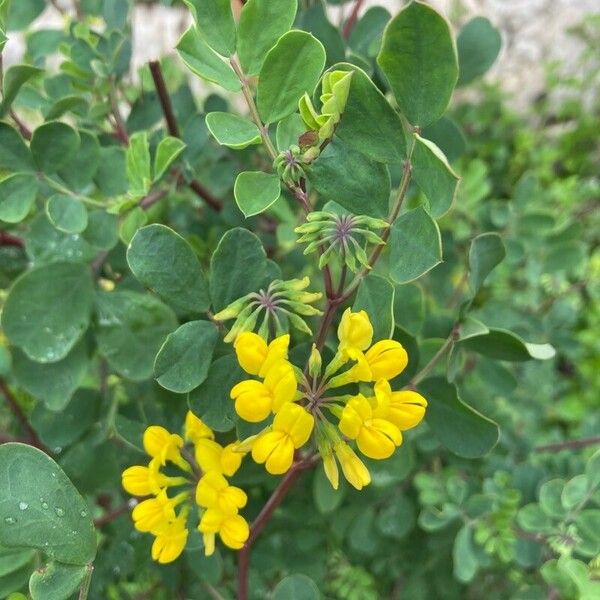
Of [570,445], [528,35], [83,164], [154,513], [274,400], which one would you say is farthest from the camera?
[528,35]

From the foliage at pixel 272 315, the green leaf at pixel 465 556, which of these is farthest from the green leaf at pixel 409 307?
the green leaf at pixel 465 556

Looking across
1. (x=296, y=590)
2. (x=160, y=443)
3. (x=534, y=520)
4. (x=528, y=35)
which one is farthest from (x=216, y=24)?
(x=528, y=35)

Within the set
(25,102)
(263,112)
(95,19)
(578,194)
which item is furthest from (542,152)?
(263,112)

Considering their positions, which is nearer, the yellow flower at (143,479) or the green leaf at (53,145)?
the yellow flower at (143,479)

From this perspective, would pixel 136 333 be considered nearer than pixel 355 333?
No

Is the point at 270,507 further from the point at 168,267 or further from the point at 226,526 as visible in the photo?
the point at 168,267

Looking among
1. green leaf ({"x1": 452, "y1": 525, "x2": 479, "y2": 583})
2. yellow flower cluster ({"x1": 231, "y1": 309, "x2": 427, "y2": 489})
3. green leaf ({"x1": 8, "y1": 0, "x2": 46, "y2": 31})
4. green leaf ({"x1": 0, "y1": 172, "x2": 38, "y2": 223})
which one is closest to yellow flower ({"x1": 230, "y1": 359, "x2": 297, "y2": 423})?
yellow flower cluster ({"x1": 231, "y1": 309, "x2": 427, "y2": 489})

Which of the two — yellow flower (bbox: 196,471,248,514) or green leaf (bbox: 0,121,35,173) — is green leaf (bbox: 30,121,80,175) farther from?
yellow flower (bbox: 196,471,248,514)

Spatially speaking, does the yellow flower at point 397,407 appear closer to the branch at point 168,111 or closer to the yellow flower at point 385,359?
the yellow flower at point 385,359
